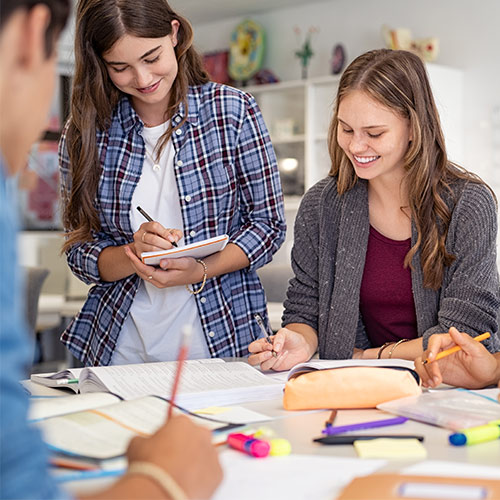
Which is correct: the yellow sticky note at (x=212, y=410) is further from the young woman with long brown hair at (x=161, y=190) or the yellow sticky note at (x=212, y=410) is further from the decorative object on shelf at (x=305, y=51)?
the decorative object on shelf at (x=305, y=51)

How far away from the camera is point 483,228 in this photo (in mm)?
1580

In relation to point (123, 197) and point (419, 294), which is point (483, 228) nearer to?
point (419, 294)

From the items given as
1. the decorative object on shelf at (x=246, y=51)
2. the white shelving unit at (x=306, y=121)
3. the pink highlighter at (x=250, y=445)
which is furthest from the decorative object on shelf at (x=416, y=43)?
the pink highlighter at (x=250, y=445)

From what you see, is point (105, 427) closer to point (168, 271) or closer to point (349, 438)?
point (349, 438)

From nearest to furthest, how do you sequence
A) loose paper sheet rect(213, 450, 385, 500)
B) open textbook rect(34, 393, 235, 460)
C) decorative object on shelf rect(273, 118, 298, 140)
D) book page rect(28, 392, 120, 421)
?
loose paper sheet rect(213, 450, 385, 500) → open textbook rect(34, 393, 235, 460) → book page rect(28, 392, 120, 421) → decorative object on shelf rect(273, 118, 298, 140)

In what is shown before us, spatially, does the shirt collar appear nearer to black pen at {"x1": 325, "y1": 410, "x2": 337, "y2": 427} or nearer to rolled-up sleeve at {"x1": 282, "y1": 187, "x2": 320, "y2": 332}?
rolled-up sleeve at {"x1": 282, "y1": 187, "x2": 320, "y2": 332}

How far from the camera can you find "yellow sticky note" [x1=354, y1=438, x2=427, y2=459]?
3.01ft

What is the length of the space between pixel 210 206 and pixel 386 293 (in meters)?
0.43

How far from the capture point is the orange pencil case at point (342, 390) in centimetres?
117

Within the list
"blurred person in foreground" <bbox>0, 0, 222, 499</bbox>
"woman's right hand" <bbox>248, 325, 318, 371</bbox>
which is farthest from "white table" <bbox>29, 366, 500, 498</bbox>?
"woman's right hand" <bbox>248, 325, 318, 371</bbox>

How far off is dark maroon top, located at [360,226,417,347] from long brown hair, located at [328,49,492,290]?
5cm

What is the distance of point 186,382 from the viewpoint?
1.32 m

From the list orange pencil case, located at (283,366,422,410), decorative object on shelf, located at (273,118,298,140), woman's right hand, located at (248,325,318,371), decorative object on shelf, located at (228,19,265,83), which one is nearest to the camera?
orange pencil case, located at (283,366,422,410)

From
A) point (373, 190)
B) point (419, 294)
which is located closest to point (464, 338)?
point (419, 294)
